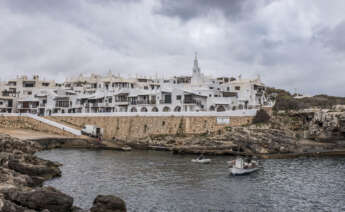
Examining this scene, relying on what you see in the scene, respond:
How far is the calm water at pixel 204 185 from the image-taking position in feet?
89.5

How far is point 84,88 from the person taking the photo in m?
111

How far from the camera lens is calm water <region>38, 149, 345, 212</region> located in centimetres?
2728

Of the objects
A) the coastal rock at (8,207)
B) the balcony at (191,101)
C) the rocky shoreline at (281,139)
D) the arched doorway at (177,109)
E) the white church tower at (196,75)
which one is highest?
the white church tower at (196,75)

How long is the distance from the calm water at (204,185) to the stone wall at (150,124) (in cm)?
1927

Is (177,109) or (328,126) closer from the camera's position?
(328,126)

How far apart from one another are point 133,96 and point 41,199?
65.4 m

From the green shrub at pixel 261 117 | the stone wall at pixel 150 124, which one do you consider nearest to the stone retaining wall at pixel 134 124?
the stone wall at pixel 150 124

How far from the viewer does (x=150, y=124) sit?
74.8 metres

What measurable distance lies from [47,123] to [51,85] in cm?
4281

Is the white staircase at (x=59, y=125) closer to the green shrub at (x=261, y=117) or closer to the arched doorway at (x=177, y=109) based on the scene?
the arched doorway at (x=177, y=109)

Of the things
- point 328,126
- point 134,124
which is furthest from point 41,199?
point 134,124

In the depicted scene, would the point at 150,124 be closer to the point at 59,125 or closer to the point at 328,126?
the point at 59,125

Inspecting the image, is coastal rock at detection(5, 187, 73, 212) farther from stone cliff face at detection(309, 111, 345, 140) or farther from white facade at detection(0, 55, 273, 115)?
white facade at detection(0, 55, 273, 115)

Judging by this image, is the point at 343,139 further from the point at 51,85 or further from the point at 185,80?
the point at 51,85
